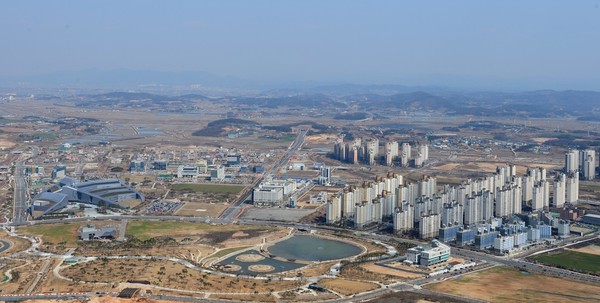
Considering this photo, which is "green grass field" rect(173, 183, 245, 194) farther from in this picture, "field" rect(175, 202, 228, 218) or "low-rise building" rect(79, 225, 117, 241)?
"low-rise building" rect(79, 225, 117, 241)

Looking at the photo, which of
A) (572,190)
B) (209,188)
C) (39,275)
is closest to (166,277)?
(39,275)

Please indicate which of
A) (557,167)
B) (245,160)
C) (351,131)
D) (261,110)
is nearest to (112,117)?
(261,110)

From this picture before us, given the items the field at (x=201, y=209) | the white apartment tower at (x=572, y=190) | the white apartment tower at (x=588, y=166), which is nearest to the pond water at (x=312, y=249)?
the field at (x=201, y=209)

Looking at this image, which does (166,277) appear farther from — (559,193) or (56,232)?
(559,193)

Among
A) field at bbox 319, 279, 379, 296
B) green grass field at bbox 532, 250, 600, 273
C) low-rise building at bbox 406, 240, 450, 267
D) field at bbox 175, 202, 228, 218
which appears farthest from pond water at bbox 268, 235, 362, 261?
green grass field at bbox 532, 250, 600, 273

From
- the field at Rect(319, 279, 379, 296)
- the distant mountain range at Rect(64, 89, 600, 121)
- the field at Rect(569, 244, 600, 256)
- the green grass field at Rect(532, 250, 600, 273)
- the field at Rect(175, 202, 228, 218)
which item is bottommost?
the field at Rect(569, 244, 600, 256)

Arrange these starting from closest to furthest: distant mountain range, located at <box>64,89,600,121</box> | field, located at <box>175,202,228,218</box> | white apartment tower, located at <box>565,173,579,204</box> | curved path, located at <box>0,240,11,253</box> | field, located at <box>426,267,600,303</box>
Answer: field, located at <box>426,267,600,303</box> < curved path, located at <box>0,240,11,253</box> < field, located at <box>175,202,228,218</box> < white apartment tower, located at <box>565,173,579,204</box> < distant mountain range, located at <box>64,89,600,121</box>

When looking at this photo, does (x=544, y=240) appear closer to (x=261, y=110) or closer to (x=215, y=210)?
(x=215, y=210)
